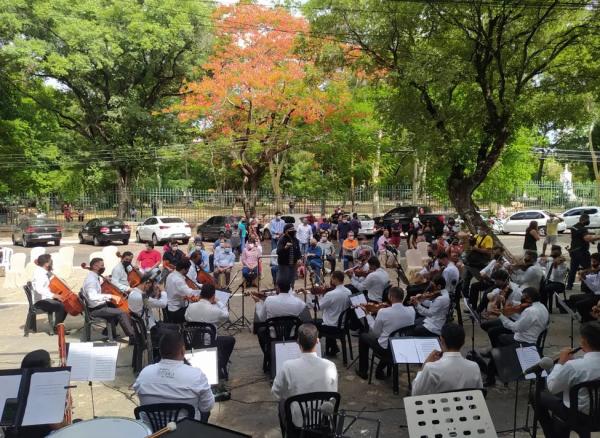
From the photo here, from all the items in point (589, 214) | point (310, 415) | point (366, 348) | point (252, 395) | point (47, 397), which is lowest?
point (252, 395)

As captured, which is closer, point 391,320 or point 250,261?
point 391,320

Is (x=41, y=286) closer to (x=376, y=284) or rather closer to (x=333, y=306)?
(x=333, y=306)

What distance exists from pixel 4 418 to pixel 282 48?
22654 millimetres

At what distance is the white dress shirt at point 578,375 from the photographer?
14.0 ft

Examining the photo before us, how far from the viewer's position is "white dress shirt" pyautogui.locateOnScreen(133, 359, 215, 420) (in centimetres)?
428

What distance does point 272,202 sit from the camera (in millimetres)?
32969

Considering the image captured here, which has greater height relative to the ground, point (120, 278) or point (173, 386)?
point (120, 278)

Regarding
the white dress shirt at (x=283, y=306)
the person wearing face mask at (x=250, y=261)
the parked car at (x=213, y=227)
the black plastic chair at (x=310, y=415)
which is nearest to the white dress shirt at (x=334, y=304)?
the white dress shirt at (x=283, y=306)

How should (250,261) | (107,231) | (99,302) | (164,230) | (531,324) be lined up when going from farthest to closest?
(164,230), (107,231), (250,261), (99,302), (531,324)

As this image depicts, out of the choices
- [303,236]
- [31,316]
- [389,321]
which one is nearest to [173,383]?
[389,321]

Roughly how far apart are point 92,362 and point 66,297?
404cm

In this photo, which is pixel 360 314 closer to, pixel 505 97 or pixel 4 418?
pixel 4 418

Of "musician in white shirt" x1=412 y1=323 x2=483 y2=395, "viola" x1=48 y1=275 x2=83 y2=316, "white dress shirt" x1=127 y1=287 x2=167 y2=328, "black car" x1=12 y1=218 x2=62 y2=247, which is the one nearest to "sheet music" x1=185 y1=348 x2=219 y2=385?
"musician in white shirt" x1=412 y1=323 x2=483 y2=395

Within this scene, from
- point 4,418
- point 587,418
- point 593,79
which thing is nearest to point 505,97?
point 593,79
